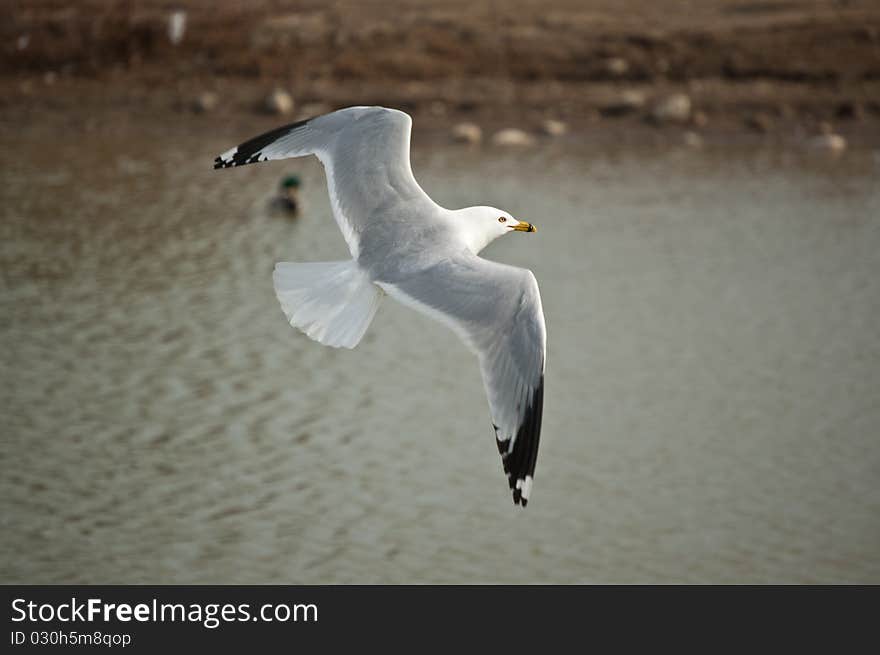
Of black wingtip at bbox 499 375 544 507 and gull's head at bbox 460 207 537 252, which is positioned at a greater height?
gull's head at bbox 460 207 537 252

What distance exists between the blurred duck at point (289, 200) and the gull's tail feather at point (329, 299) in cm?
972

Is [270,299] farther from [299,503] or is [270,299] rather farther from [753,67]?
[753,67]

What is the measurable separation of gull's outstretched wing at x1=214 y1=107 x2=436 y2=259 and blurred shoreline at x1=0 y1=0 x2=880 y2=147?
12.8 metres

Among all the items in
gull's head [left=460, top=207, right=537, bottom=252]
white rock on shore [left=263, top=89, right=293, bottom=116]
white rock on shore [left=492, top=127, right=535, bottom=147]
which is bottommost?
gull's head [left=460, top=207, right=537, bottom=252]

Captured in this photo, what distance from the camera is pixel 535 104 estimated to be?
21.0m

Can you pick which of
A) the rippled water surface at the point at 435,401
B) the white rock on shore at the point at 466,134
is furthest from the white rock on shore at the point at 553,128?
the rippled water surface at the point at 435,401

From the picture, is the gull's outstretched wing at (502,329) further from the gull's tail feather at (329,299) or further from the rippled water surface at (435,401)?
the rippled water surface at (435,401)

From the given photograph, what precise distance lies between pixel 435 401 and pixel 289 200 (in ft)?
15.4

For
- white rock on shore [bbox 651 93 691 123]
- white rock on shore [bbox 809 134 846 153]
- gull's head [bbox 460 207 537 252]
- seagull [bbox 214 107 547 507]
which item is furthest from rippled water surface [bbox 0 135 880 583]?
seagull [bbox 214 107 547 507]

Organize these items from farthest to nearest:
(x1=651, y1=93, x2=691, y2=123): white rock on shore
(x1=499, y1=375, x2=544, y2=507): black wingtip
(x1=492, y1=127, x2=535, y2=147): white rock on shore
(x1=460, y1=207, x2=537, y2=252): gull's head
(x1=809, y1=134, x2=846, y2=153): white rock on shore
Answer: (x1=651, y1=93, x2=691, y2=123): white rock on shore < (x1=492, y1=127, x2=535, y2=147): white rock on shore < (x1=809, y1=134, x2=846, y2=153): white rock on shore < (x1=460, y1=207, x2=537, y2=252): gull's head < (x1=499, y1=375, x2=544, y2=507): black wingtip

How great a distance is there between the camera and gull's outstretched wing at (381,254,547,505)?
245 inches

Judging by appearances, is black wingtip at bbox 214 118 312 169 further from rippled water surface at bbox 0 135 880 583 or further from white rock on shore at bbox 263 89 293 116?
white rock on shore at bbox 263 89 293 116

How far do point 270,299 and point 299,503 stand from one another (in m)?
4.09
